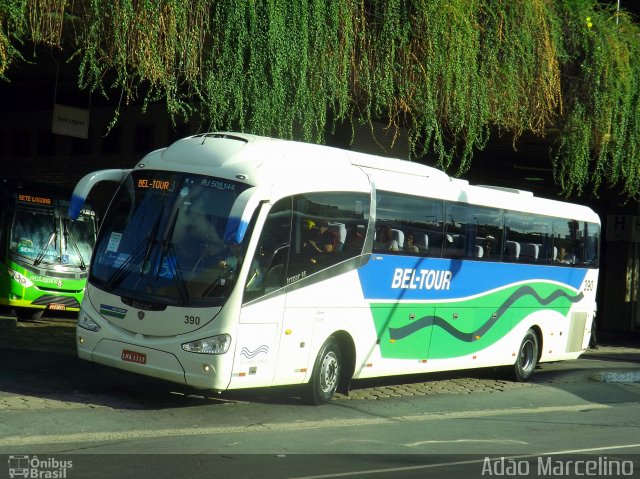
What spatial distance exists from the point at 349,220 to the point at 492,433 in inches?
133

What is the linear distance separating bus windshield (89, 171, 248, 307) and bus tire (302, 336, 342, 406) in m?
2.14

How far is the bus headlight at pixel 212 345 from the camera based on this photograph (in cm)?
1101

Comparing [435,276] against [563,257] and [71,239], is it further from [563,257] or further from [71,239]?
[71,239]

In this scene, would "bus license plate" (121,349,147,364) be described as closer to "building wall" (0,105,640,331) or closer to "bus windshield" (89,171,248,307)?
"bus windshield" (89,171,248,307)

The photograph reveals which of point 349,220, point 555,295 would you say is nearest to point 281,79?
point 349,220

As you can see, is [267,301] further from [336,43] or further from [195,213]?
[336,43]

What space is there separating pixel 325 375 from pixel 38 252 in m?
10.5

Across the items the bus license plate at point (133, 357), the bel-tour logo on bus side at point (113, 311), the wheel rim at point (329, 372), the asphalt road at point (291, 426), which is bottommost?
the asphalt road at point (291, 426)

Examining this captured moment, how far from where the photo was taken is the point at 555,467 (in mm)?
9281

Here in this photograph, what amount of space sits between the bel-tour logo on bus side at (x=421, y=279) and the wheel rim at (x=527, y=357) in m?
3.54

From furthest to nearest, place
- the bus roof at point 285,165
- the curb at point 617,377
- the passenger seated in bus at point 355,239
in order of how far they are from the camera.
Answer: the curb at point 617,377 → the passenger seated in bus at point 355,239 → the bus roof at point 285,165

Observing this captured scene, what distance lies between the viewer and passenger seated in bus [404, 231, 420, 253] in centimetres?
1434

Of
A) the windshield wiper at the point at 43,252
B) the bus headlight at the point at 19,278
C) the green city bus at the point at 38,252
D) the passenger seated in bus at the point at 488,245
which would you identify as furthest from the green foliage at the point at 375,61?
the bus headlight at the point at 19,278

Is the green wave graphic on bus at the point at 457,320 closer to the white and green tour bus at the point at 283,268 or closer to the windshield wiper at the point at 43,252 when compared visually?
the white and green tour bus at the point at 283,268
